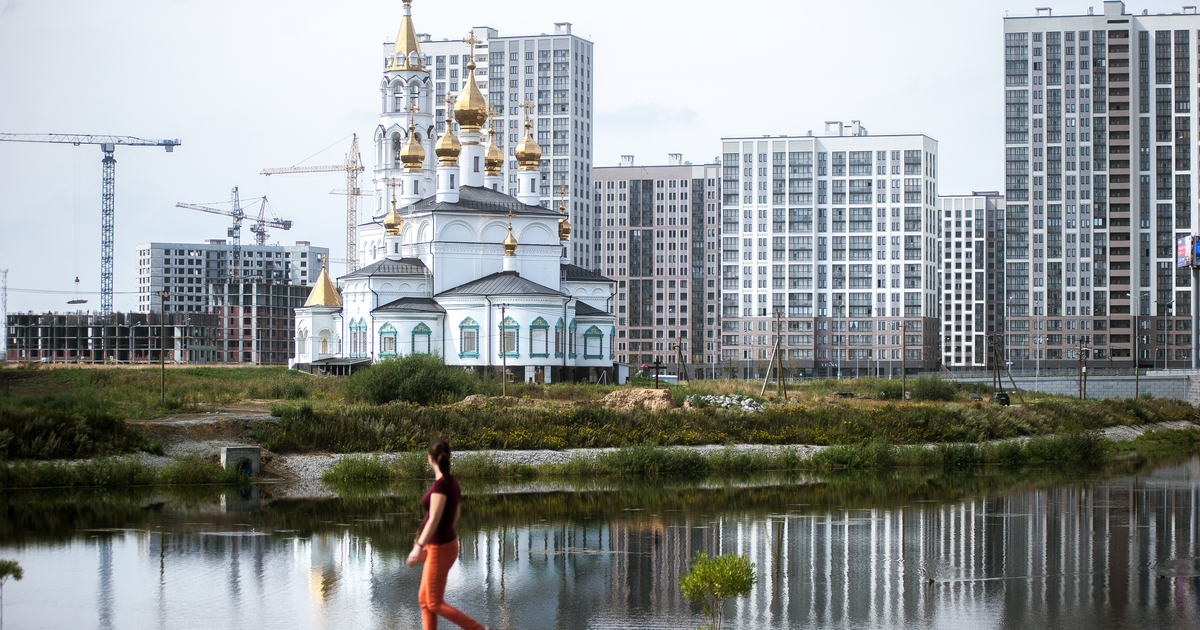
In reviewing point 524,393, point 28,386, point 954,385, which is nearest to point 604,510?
point 524,393

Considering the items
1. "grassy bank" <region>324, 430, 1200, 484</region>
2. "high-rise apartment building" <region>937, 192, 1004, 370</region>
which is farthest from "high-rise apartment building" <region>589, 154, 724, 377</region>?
"grassy bank" <region>324, 430, 1200, 484</region>

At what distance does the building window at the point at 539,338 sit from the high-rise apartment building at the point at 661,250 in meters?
74.1

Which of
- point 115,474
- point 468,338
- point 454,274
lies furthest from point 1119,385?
point 115,474

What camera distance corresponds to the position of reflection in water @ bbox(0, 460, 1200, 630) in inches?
505

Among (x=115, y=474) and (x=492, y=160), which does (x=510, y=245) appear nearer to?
(x=492, y=160)

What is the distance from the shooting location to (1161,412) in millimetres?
45906

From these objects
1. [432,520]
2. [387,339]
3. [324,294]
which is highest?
[324,294]

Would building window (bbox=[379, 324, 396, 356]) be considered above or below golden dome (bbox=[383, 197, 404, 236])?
below

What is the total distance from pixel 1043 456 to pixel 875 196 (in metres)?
82.5

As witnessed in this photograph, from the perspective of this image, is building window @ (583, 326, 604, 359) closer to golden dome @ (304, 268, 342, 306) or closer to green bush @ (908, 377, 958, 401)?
golden dome @ (304, 268, 342, 306)

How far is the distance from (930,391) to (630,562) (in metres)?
38.9

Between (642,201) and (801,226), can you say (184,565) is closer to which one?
(801,226)

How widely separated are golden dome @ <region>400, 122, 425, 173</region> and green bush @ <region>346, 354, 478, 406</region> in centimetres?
2751

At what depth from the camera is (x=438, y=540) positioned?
989 cm
